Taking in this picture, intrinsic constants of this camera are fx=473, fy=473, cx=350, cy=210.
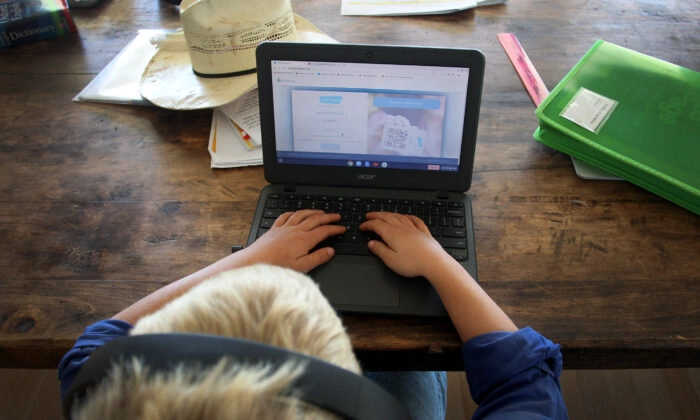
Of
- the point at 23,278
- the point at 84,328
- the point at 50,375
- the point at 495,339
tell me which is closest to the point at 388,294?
the point at 495,339

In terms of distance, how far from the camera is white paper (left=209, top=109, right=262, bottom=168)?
84 cm

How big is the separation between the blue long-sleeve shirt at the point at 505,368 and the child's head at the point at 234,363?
249 millimetres

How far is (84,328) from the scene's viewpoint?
0.63 m

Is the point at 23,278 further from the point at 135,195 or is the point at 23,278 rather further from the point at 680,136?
the point at 680,136

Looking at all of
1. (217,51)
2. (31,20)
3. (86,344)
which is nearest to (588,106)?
(217,51)

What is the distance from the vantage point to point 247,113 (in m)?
0.91

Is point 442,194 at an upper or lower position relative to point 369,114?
lower

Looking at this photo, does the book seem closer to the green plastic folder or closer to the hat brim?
the hat brim

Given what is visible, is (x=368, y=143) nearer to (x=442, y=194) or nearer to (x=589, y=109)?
(x=442, y=194)

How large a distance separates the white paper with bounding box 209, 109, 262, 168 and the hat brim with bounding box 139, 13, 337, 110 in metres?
0.04

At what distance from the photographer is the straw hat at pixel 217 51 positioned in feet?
2.84

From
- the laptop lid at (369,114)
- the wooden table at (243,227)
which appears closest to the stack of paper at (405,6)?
the wooden table at (243,227)

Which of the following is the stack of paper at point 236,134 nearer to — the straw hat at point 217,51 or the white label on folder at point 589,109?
the straw hat at point 217,51

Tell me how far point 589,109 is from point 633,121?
0.07 metres
